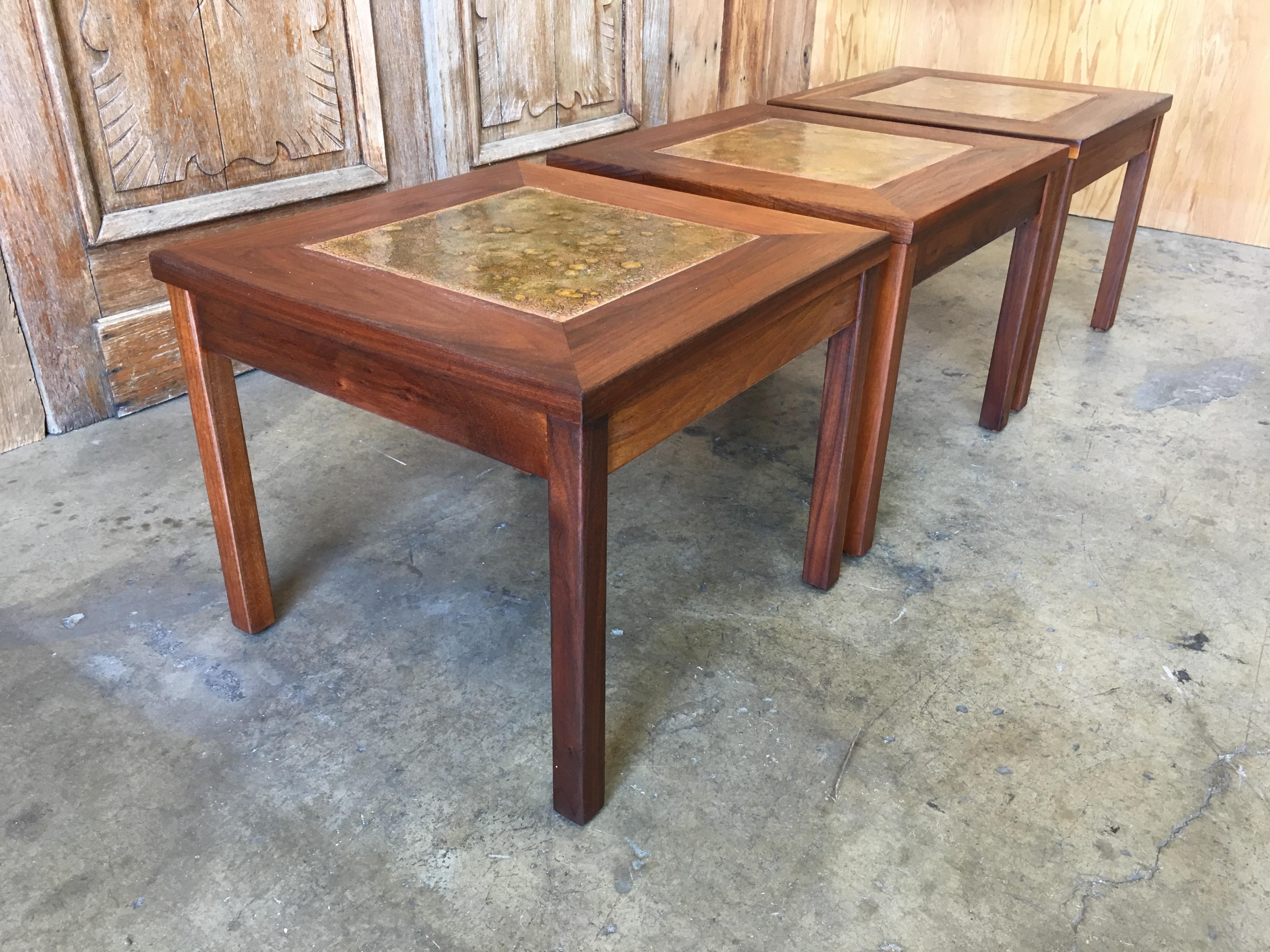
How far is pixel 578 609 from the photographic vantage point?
3.51ft

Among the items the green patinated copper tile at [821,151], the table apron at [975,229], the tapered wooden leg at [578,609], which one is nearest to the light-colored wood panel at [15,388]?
the green patinated copper tile at [821,151]

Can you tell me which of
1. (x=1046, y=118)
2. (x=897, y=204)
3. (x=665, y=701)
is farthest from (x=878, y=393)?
(x=1046, y=118)

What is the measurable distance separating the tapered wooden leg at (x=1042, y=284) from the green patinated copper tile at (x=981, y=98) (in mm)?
219

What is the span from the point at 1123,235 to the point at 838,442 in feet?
4.97

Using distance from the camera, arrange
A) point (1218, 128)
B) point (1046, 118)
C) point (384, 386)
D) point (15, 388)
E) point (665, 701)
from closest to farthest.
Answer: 1. point (384, 386)
2. point (665, 701)
3. point (15, 388)
4. point (1046, 118)
5. point (1218, 128)

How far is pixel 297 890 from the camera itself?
1.10m

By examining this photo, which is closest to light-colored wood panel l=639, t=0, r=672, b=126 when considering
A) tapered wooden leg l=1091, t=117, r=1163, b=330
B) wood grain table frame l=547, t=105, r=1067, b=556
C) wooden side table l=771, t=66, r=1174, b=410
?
wooden side table l=771, t=66, r=1174, b=410

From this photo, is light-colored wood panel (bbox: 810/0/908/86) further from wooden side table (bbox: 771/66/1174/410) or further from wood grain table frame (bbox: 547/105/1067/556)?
wood grain table frame (bbox: 547/105/1067/556)

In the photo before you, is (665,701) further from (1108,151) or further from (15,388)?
(1108,151)

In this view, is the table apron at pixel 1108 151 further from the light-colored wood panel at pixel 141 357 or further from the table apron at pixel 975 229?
the light-colored wood panel at pixel 141 357

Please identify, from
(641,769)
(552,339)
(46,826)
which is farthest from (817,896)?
(46,826)

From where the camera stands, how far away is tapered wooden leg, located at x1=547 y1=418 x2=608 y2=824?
99cm

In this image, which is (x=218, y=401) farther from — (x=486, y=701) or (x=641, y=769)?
(x=641, y=769)

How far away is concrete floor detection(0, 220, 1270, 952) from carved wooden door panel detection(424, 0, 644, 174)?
91cm
